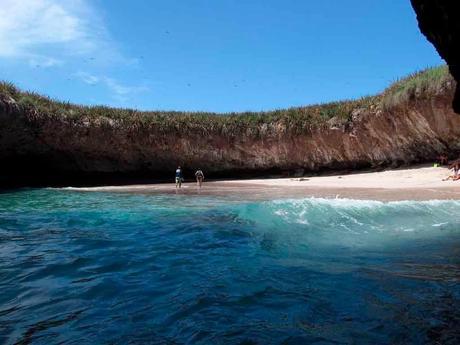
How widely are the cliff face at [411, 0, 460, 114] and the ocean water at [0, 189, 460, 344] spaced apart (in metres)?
2.83

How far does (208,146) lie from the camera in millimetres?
27828

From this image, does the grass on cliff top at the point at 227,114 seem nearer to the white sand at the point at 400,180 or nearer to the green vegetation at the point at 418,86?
the green vegetation at the point at 418,86

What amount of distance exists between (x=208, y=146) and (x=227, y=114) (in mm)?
2634

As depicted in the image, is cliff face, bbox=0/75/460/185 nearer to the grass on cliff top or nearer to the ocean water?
the grass on cliff top

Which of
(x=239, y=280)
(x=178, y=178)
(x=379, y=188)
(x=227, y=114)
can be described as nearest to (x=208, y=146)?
(x=227, y=114)

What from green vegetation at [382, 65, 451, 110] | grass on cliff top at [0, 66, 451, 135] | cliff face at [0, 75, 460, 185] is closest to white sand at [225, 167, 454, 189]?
cliff face at [0, 75, 460, 185]

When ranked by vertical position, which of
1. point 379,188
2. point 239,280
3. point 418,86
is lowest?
point 239,280

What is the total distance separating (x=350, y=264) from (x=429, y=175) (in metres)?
14.6

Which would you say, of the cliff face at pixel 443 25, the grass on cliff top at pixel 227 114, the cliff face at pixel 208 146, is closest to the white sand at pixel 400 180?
the cliff face at pixel 208 146

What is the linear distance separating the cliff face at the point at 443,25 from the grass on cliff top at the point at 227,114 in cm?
1540

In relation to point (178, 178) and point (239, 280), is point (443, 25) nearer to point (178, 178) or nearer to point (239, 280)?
point (239, 280)

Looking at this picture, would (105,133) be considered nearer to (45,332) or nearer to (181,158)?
(181,158)

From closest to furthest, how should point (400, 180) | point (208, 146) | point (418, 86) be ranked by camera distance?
point (400, 180), point (418, 86), point (208, 146)

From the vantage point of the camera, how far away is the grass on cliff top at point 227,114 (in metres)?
22.2
